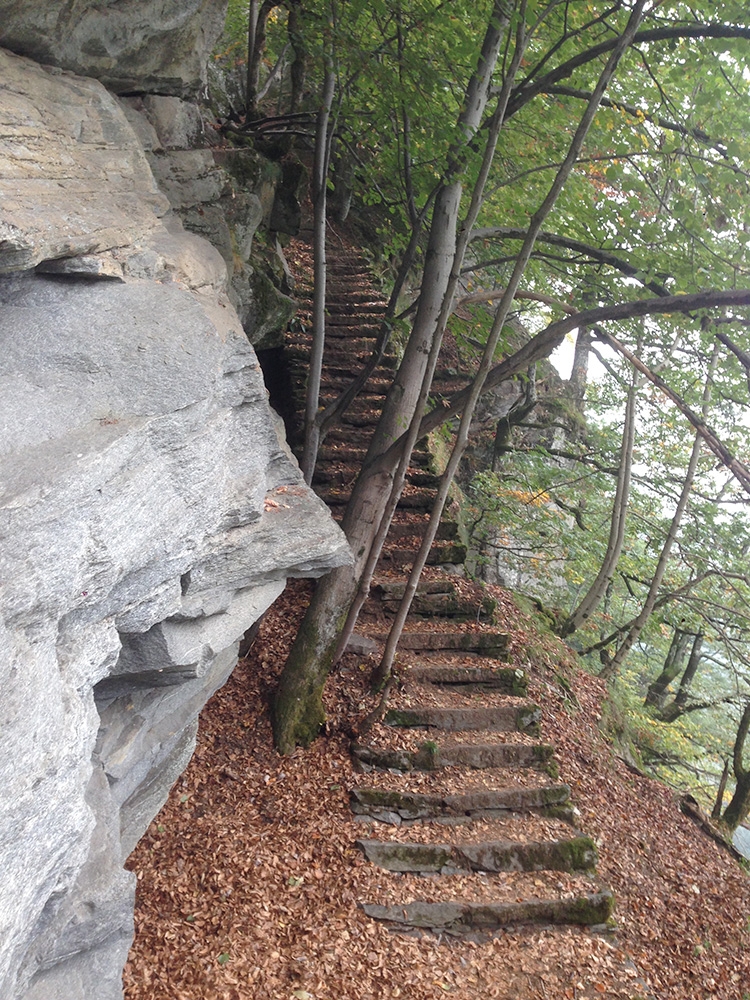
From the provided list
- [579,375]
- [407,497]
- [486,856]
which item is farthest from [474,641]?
[579,375]

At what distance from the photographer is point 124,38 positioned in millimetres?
5074

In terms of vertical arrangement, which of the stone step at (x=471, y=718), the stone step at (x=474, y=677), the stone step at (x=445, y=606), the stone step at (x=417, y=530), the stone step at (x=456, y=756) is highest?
the stone step at (x=417, y=530)

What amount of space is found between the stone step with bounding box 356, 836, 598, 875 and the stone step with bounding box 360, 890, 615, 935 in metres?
0.35

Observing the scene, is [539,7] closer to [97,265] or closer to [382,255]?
[97,265]

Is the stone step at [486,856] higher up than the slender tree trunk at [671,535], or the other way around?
the slender tree trunk at [671,535]

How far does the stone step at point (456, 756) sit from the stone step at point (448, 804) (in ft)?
1.07

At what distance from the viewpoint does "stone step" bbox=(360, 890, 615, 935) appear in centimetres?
605

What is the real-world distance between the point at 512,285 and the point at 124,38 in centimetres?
378

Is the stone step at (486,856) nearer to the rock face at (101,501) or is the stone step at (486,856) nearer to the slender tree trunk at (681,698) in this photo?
the rock face at (101,501)

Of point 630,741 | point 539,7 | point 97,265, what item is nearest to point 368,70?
point 539,7

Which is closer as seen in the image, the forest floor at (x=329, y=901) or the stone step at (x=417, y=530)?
the forest floor at (x=329, y=901)

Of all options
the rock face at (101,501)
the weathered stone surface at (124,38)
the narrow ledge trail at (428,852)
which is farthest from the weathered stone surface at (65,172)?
the narrow ledge trail at (428,852)

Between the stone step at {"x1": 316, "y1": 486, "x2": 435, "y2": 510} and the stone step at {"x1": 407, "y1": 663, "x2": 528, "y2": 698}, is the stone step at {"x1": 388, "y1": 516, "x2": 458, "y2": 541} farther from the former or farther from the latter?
the stone step at {"x1": 407, "y1": 663, "x2": 528, "y2": 698}

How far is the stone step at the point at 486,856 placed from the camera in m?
6.50
